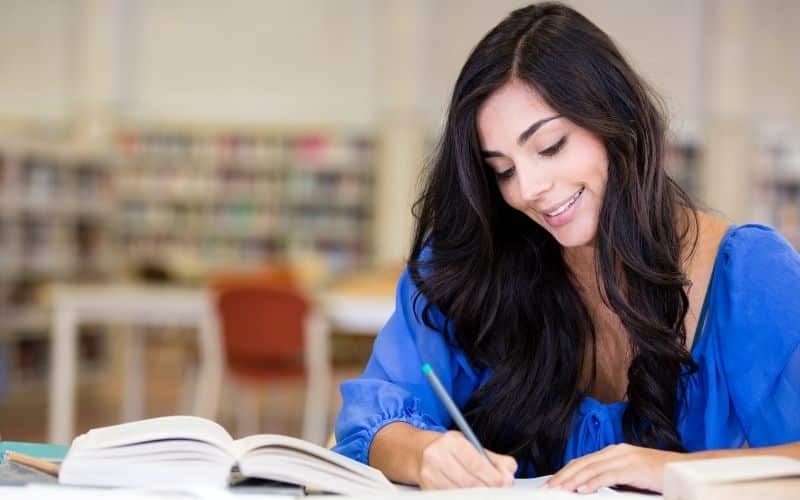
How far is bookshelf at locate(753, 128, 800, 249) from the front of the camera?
29.4ft

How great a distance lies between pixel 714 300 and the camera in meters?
1.40

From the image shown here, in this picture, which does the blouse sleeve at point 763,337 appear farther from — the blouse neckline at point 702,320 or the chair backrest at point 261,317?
the chair backrest at point 261,317

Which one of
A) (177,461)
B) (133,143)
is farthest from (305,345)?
(133,143)

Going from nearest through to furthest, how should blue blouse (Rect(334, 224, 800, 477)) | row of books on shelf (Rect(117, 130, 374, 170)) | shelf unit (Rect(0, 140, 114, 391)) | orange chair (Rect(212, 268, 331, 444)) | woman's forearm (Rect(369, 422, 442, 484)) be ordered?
woman's forearm (Rect(369, 422, 442, 484)) < blue blouse (Rect(334, 224, 800, 477)) < orange chair (Rect(212, 268, 331, 444)) < shelf unit (Rect(0, 140, 114, 391)) < row of books on shelf (Rect(117, 130, 374, 170))

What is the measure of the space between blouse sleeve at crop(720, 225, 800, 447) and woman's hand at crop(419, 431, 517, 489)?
399 mm

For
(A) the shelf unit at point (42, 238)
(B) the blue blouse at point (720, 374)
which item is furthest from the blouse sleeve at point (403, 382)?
(A) the shelf unit at point (42, 238)

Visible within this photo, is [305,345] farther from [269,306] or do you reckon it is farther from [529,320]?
[529,320]

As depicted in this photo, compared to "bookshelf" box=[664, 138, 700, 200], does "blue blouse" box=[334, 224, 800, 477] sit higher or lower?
higher

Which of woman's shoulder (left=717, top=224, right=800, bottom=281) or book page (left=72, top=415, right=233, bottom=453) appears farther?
woman's shoulder (left=717, top=224, right=800, bottom=281)

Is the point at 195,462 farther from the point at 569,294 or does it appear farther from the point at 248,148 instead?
the point at 248,148

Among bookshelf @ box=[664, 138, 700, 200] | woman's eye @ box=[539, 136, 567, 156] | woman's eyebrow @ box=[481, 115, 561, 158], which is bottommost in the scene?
bookshelf @ box=[664, 138, 700, 200]

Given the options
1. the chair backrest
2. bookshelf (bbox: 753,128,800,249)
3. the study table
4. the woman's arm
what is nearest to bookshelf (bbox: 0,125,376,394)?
bookshelf (bbox: 753,128,800,249)

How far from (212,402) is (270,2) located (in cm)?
657

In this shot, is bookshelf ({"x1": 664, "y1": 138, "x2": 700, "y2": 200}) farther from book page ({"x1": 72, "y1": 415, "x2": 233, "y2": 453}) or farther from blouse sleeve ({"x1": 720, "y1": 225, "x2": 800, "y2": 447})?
book page ({"x1": 72, "y1": 415, "x2": 233, "y2": 453})
